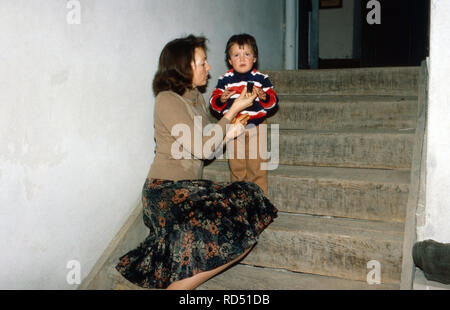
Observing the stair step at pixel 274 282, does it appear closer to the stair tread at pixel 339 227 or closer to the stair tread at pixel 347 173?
the stair tread at pixel 339 227

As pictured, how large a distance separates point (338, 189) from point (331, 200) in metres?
0.08

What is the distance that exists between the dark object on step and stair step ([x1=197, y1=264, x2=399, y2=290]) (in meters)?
0.18

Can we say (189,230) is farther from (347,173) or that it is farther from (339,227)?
(347,173)

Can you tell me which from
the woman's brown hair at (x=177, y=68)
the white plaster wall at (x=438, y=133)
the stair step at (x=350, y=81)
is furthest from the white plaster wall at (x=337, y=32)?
the woman's brown hair at (x=177, y=68)

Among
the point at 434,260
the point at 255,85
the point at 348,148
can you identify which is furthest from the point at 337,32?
the point at 434,260

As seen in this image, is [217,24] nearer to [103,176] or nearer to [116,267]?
[103,176]

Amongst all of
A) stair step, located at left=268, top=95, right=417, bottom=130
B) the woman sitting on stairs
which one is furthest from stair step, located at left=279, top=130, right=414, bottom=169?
the woman sitting on stairs

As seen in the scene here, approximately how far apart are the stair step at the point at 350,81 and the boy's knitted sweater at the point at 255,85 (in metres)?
1.18

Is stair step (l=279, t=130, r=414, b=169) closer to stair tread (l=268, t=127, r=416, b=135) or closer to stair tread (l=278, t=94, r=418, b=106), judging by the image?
stair tread (l=268, t=127, r=416, b=135)

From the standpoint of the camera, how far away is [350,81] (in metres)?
3.63

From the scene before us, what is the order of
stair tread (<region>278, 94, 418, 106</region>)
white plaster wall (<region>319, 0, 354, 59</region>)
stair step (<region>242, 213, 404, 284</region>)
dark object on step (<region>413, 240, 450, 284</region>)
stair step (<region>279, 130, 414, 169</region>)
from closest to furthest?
1. dark object on step (<region>413, 240, 450, 284</region>)
2. stair step (<region>242, 213, 404, 284</region>)
3. stair step (<region>279, 130, 414, 169</region>)
4. stair tread (<region>278, 94, 418, 106</region>)
5. white plaster wall (<region>319, 0, 354, 59</region>)

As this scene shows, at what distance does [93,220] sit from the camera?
7.47 feet

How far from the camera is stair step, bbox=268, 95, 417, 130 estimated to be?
3035mm
